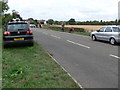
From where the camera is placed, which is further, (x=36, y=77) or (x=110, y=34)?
(x=110, y=34)

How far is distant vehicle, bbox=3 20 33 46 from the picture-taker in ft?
34.8

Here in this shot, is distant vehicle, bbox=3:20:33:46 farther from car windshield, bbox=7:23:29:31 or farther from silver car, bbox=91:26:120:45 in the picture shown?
silver car, bbox=91:26:120:45

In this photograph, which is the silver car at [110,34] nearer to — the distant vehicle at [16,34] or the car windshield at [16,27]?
the distant vehicle at [16,34]

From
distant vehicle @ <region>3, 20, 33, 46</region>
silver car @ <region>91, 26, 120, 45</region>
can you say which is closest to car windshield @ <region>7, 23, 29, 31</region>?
distant vehicle @ <region>3, 20, 33, 46</region>

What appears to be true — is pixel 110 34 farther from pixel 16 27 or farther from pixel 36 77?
pixel 36 77

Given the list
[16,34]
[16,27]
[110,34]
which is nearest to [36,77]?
[16,34]

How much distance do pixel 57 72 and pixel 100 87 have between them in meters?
1.66

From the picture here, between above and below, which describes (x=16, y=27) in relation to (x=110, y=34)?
above

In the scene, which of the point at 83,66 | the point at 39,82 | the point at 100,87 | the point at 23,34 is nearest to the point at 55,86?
the point at 39,82

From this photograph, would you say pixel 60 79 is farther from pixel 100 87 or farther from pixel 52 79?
pixel 100 87

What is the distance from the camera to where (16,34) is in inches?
421

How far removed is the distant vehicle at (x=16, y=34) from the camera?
34.8 feet

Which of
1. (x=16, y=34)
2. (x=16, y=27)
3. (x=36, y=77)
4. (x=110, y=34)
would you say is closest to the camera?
(x=36, y=77)

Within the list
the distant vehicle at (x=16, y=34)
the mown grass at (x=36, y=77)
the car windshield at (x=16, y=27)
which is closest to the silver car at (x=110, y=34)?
the distant vehicle at (x=16, y=34)
